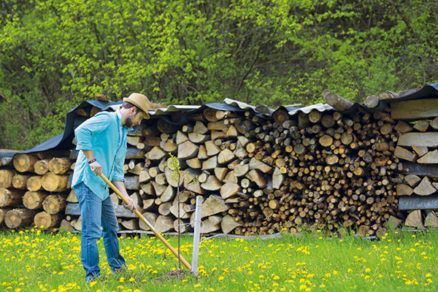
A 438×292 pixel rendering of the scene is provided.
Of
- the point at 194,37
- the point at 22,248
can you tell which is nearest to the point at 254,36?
the point at 194,37

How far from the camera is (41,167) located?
310 inches

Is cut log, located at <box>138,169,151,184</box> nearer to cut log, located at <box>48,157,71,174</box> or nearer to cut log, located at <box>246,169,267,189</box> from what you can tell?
cut log, located at <box>48,157,71,174</box>

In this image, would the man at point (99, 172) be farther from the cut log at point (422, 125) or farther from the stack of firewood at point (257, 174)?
the cut log at point (422, 125)

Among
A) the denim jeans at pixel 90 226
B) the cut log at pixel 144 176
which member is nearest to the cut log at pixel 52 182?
the cut log at pixel 144 176

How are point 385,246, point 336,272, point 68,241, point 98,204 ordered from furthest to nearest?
point 68,241 < point 385,246 < point 98,204 < point 336,272

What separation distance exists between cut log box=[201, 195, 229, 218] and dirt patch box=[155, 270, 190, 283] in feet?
8.57

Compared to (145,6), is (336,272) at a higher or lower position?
lower

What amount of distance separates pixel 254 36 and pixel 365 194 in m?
6.84

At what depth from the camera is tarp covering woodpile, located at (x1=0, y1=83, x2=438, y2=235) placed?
6.07 metres

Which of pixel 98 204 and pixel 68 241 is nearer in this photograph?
pixel 98 204

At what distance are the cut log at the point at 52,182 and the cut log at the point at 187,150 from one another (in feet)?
7.06

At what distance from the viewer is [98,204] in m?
4.38

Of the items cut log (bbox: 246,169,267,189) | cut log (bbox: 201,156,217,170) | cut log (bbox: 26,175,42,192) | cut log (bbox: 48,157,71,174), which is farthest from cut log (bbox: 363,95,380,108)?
cut log (bbox: 26,175,42,192)

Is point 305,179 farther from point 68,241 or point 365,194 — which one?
point 68,241
